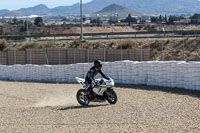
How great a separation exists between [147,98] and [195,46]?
1603cm

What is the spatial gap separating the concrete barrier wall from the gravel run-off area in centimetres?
63

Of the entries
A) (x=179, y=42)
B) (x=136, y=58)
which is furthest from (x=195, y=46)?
(x=136, y=58)

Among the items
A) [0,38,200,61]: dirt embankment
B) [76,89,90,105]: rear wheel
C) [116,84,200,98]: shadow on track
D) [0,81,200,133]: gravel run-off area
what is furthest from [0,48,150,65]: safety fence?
[76,89,90,105]: rear wheel

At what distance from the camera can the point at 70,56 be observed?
28219 mm

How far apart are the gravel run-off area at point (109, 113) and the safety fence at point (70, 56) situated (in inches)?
257

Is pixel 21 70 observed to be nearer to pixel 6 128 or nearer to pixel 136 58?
pixel 136 58

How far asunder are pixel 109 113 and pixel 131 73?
26.7ft

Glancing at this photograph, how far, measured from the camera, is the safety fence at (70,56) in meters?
25.7

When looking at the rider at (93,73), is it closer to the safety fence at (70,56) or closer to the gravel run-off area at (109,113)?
the gravel run-off area at (109,113)

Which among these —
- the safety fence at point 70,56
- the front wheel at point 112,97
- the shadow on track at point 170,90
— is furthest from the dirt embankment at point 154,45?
the front wheel at point 112,97

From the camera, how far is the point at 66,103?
1647 centimetres

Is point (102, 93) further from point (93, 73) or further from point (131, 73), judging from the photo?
point (131, 73)

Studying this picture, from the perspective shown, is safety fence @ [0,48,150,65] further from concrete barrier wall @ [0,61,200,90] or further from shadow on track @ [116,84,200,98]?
shadow on track @ [116,84,200,98]

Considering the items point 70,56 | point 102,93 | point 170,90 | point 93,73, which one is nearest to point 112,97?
point 102,93
